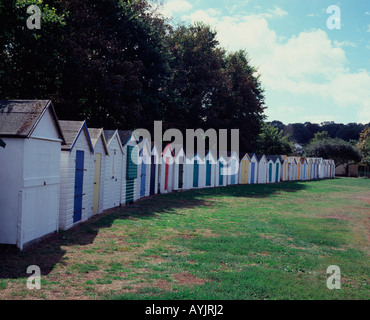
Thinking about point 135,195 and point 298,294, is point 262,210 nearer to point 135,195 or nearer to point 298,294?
point 135,195

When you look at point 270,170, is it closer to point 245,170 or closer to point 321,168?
point 245,170

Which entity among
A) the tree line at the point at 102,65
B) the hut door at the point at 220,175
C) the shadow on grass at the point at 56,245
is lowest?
the shadow on grass at the point at 56,245

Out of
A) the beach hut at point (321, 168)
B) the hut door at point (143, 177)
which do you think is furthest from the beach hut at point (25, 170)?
the beach hut at point (321, 168)

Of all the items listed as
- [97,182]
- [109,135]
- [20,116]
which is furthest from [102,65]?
[20,116]

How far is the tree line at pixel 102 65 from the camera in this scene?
18.7m

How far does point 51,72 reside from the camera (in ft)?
68.1

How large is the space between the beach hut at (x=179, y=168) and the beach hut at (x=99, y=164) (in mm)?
10952

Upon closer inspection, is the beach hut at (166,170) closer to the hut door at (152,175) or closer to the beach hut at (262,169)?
the hut door at (152,175)

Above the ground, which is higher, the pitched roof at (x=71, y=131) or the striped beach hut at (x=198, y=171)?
the pitched roof at (x=71, y=131)

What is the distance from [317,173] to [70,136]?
5140 centimetres

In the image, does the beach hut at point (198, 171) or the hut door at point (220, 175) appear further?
the hut door at point (220, 175)

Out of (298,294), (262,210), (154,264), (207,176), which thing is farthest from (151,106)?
(298,294)

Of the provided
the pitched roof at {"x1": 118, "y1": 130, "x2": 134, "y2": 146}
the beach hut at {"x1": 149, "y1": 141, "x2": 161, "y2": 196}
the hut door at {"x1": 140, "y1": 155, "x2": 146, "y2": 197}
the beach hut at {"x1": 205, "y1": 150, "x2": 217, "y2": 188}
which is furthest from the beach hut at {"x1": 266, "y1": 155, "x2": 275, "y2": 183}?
the pitched roof at {"x1": 118, "y1": 130, "x2": 134, "y2": 146}

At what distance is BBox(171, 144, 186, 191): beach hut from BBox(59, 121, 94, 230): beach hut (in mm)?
12439
